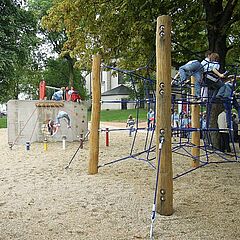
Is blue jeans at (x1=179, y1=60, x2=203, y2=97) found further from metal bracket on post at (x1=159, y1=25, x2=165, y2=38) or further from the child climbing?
the child climbing

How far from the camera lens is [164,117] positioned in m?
4.85

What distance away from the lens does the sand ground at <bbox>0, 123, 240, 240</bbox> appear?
4133mm

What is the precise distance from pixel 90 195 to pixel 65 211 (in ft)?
3.09

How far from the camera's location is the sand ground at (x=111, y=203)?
4133mm

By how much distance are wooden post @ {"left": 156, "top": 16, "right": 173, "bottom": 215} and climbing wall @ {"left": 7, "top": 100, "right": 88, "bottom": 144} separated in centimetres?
1089

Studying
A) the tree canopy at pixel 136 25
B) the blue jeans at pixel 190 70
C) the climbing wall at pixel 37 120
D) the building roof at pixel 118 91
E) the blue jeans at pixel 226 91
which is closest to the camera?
the blue jeans at pixel 190 70

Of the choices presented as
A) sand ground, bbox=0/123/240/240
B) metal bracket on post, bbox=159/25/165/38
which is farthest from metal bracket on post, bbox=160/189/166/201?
metal bracket on post, bbox=159/25/165/38

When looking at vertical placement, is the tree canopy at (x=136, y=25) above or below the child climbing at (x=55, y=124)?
above

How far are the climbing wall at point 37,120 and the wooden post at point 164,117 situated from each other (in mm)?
10892

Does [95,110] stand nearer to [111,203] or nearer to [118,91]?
[111,203]

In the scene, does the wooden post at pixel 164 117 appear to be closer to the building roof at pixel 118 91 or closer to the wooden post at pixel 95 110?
the wooden post at pixel 95 110

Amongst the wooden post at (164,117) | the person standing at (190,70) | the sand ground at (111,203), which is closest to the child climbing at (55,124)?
the sand ground at (111,203)

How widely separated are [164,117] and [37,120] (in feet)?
36.9

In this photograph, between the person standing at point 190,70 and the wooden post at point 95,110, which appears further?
the wooden post at point 95,110
